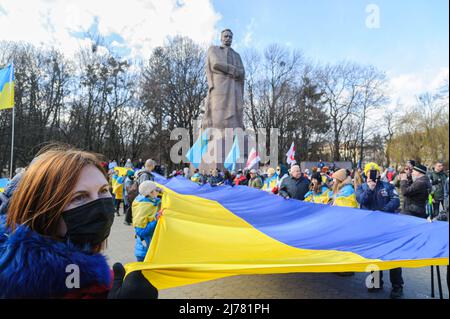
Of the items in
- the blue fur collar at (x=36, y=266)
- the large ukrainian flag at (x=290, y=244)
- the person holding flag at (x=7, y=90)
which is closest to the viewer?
the blue fur collar at (x=36, y=266)

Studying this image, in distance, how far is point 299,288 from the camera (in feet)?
17.5

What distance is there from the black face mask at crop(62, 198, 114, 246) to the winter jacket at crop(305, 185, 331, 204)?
555cm

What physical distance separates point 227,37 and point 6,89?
38.3 ft

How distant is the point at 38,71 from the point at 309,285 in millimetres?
33400

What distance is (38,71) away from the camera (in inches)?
1225

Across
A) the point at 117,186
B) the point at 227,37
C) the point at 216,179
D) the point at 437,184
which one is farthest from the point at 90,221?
the point at 227,37

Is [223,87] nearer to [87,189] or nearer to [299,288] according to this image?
[299,288]

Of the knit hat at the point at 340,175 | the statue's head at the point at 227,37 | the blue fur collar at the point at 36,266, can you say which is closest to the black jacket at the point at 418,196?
the knit hat at the point at 340,175

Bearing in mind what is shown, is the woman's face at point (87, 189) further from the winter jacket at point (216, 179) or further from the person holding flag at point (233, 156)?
the person holding flag at point (233, 156)

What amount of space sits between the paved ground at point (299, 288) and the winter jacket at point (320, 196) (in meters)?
1.44

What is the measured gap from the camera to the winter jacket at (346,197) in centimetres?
593
